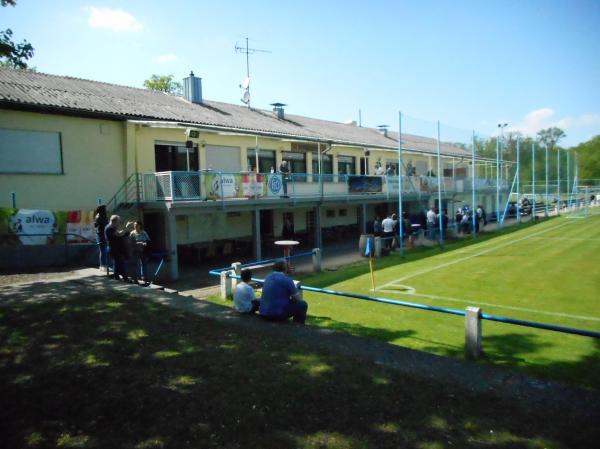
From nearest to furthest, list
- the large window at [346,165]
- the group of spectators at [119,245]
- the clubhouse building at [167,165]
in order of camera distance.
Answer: the group of spectators at [119,245] → the clubhouse building at [167,165] → the large window at [346,165]

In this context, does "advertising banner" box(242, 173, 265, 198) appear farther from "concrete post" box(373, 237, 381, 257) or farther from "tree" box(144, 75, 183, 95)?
"tree" box(144, 75, 183, 95)

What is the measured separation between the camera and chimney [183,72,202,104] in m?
23.2

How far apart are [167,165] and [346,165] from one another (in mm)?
13824

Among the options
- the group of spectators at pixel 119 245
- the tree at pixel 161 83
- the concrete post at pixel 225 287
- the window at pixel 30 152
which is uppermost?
the tree at pixel 161 83

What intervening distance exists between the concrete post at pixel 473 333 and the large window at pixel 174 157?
523 inches

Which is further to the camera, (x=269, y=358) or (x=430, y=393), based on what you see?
(x=269, y=358)

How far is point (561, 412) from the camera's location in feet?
14.3

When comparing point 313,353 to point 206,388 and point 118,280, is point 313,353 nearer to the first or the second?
point 206,388

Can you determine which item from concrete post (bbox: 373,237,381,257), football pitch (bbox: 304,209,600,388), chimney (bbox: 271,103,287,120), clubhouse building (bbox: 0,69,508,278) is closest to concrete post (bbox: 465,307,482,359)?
football pitch (bbox: 304,209,600,388)

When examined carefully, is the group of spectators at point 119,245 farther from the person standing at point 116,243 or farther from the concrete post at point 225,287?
the concrete post at point 225,287

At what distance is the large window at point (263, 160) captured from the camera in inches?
854

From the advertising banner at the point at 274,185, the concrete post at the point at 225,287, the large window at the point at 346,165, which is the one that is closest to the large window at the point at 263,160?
the advertising banner at the point at 274,185

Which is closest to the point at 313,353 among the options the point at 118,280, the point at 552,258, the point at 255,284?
the point at 118,280

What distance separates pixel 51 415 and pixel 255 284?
30.6 feet
